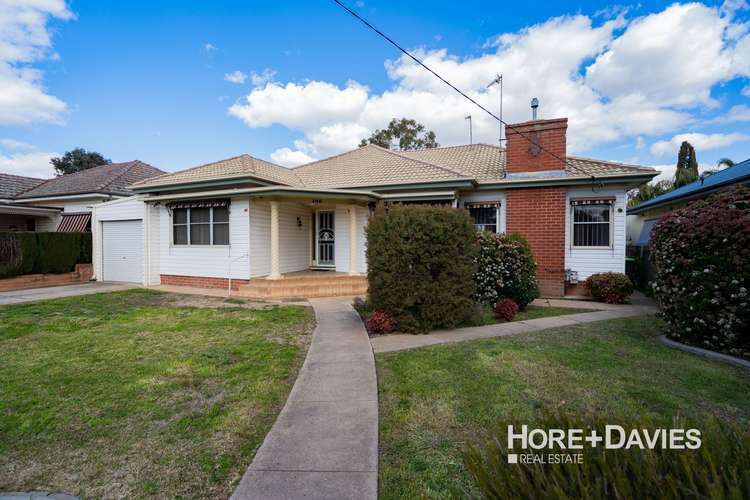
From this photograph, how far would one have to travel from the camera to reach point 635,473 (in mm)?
1422

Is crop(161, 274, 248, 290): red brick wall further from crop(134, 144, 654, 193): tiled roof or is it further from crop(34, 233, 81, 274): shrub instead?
crop(34, 233, 81, 274): shrub

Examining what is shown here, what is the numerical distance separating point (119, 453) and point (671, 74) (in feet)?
53.3

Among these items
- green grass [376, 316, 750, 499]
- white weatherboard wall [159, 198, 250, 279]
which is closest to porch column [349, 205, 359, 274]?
white weatherboard wall [159, 198, 250, 279]

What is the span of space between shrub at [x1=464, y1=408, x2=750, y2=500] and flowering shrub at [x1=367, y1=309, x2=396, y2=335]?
5.00 meters

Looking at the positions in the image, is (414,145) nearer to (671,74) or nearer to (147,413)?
(671,74)

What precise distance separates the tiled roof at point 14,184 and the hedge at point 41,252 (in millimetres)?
9280

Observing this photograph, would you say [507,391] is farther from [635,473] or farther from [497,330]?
[497,330]

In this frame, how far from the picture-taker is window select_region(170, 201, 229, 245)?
40.2 feet

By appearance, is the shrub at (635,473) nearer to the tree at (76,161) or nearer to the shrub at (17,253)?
the shrub at (17,253)

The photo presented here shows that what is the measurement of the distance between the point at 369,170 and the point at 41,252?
12.7 metres

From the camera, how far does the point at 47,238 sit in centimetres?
1347

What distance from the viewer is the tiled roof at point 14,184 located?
1941 centimetres

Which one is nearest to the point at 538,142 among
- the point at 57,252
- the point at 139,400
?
the point at 139,400

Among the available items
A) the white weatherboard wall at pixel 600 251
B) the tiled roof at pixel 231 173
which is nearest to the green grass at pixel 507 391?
the white weatherboard wall at pixel 600 251
